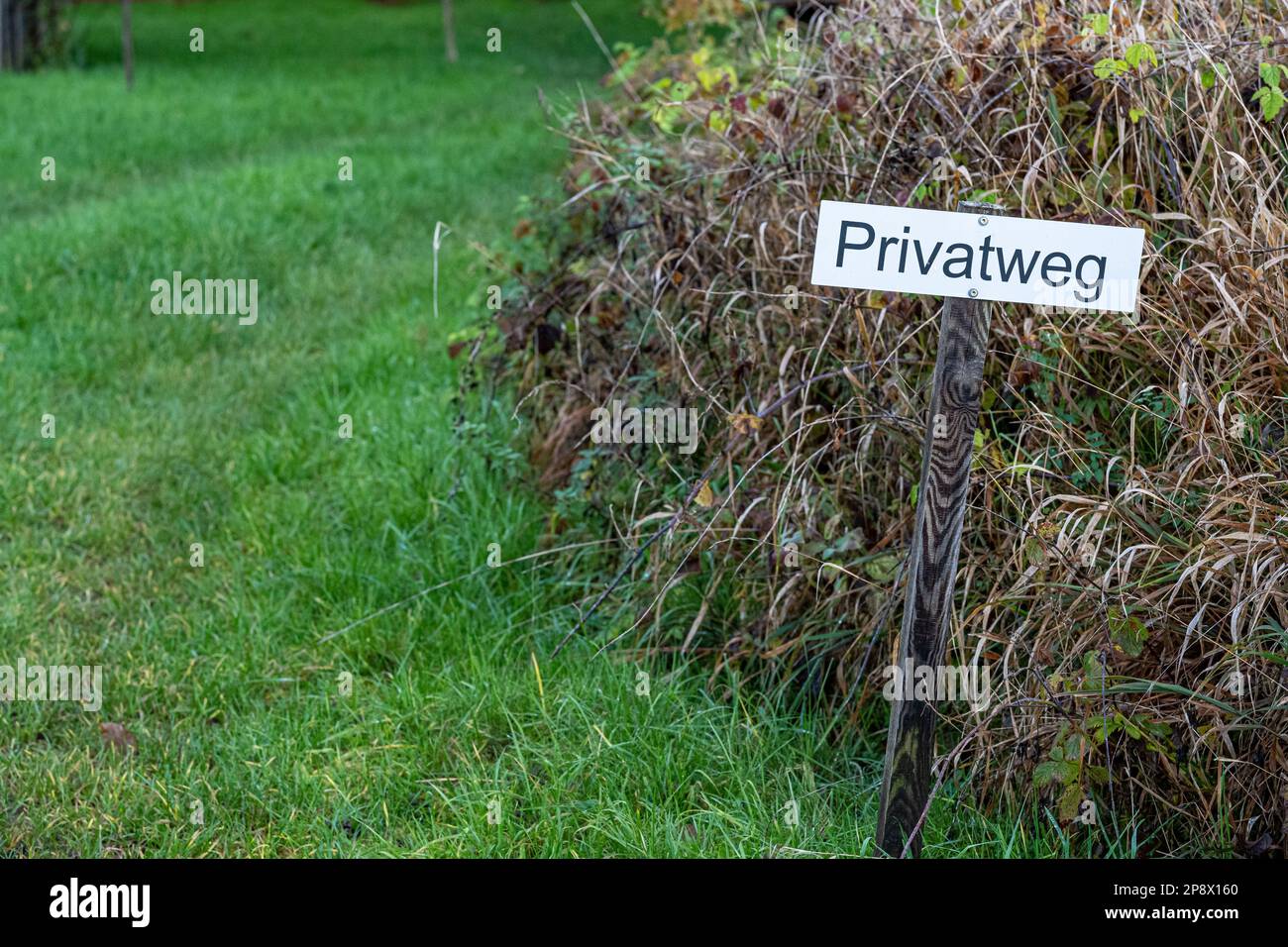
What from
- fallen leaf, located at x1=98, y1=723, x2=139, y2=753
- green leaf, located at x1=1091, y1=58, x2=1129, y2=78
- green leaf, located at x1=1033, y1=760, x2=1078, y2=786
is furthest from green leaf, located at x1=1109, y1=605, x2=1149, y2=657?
fallen leaf, located at x1=98, y1=723, x2=139, y2=753

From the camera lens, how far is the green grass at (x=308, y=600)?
304 centimetres

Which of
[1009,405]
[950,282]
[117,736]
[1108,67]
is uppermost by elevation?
[1108,67]

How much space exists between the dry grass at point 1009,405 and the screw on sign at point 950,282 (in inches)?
10.8

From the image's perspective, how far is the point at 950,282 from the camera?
2.56m

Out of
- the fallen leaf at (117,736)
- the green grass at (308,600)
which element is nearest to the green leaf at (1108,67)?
the green grass at (308,600)

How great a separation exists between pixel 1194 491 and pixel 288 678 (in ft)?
8.26

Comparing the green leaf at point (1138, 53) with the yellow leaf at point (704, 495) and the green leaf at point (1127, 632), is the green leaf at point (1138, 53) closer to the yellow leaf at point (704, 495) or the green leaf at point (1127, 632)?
the green leaf at point (1127, 632)

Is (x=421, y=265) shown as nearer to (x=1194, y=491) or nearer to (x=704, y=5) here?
(x=704, y=5)

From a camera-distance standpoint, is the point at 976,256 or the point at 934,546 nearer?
the point at 976,256

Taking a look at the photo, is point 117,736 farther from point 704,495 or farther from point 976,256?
point 976,256

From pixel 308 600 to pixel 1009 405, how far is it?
2296 millimetres

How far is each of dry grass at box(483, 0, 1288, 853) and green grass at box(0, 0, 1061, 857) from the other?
28 centimetres

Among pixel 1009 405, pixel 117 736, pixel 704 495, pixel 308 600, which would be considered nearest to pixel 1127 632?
pixel 1009 405

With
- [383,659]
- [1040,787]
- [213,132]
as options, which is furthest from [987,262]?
[213,132]
